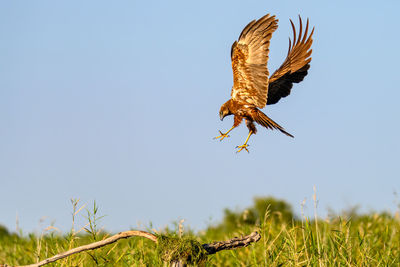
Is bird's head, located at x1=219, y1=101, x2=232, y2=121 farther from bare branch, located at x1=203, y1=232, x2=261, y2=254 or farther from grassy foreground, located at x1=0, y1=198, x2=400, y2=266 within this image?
bare branch, located at x1=203, y1=232, x2=261, y2=254

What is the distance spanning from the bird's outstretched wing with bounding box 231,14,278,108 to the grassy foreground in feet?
4.34

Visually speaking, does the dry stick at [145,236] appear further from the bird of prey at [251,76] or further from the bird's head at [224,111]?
the bird's head at [224,111]

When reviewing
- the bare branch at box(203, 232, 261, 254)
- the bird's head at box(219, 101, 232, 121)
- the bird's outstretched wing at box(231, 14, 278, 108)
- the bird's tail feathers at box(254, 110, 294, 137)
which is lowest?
the bare branch at box(203, 232, 261, 254)

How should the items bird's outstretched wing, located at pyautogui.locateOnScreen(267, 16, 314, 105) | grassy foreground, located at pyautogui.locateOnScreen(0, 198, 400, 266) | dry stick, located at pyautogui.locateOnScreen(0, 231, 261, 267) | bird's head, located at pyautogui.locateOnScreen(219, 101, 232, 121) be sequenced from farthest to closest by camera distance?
bird's outstretched wing, located at pyautogui.locateOnScreen(267, 16, 314, 105) < bird's head, located at pyautogui.locateOnScreen(219, 101, 232, 121) < grassy foreground, located at pyautogui.locateOnScreen(0, 198, 400, 266) < dry stick, located at pyautogui.locateOnScreen(0, 231, 261, 267)

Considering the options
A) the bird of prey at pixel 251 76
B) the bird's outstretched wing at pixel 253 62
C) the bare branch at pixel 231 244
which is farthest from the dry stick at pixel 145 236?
the bird's outstretched wing at pixel 253 62

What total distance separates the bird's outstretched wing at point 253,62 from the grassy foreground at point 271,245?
4.34 feet

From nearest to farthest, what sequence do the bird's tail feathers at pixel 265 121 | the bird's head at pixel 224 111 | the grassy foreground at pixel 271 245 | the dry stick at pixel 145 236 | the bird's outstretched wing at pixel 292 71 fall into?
the dry stick at pixel 145 236
the grassy foreground at pixel 271 245
the bird's tail feathers at pixel 265 121
the bird's head at pixel 224 111
the bird's outstretched wing at pixel 292 71

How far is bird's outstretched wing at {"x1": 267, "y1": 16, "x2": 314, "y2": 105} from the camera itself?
25.3 ft

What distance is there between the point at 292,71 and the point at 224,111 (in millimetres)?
1839

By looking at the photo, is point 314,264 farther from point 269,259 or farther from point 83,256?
point 83,256

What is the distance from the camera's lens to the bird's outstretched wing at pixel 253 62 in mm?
6051

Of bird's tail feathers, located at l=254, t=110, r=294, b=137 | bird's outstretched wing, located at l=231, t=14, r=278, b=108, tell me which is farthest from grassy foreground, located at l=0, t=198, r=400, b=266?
bird's outstretched wing, located at l=231, t=14, r=278, b=108

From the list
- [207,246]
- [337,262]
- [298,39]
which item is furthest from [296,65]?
[207,246]

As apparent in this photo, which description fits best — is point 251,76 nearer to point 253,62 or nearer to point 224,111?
point 253,62
